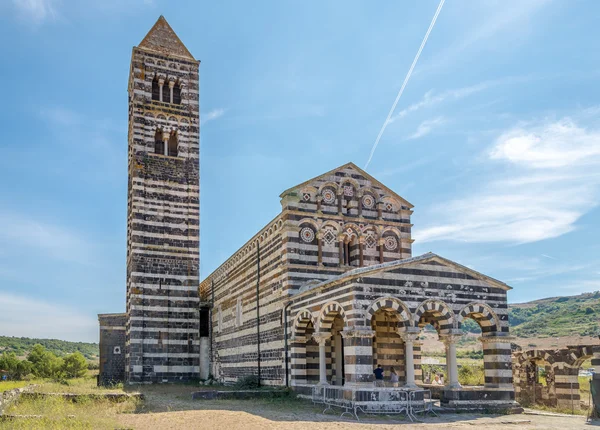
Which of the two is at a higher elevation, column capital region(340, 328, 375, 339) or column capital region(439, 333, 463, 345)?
column capital region(340, 328, 375, 339)

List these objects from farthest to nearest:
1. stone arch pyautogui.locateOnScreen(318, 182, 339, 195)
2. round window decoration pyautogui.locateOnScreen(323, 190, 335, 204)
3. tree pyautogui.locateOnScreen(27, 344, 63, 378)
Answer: tree pyautogui.locateOnScreen(27, 344, 63, 378)
round window decoration pyautogui.locateOnScreen(323, 190, 335, 204)
stone arch pyautogui.locateOnScreen(318, 182, 339, 195)

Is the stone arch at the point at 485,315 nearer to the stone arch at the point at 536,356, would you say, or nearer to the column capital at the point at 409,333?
the column capital at the point at 409,333

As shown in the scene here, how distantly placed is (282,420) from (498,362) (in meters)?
7.73

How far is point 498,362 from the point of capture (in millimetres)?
18781

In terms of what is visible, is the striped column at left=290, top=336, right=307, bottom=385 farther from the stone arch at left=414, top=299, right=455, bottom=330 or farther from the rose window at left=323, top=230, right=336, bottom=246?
the stone arch at left=414, top=299, right=455, bottom=330

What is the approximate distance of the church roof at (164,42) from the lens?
36.6 m

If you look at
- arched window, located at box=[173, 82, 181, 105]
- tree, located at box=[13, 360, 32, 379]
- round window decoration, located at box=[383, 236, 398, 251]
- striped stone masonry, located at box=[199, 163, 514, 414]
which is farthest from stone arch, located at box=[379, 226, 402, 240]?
tree, located at box=[13, 360, 32, 379]

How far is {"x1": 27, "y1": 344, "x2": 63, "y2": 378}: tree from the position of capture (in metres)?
54.6

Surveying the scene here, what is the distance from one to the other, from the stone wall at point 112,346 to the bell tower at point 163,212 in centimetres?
332

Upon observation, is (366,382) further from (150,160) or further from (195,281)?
(150,160)

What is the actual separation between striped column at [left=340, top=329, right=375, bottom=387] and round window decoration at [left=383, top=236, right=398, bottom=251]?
849 centimetres

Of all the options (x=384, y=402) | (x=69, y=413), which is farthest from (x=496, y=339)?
(x=69, y=413)

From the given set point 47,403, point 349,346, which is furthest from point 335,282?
point 47,403

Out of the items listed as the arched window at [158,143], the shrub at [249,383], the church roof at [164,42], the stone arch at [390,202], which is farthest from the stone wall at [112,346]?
the stone arch at [390,202]
